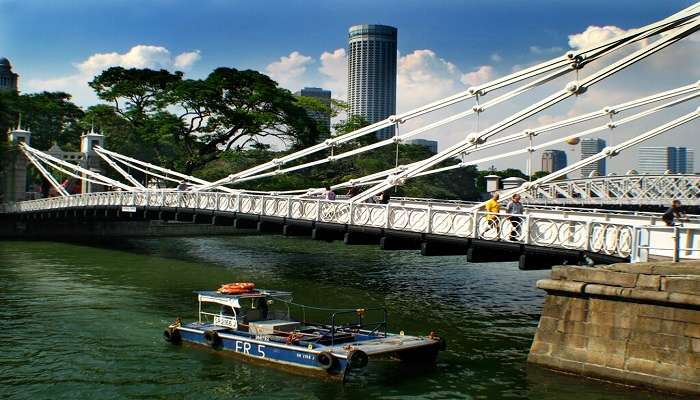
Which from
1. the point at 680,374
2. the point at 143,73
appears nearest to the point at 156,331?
the point at 680,374

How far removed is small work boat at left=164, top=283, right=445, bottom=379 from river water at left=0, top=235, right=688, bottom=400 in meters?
0.39

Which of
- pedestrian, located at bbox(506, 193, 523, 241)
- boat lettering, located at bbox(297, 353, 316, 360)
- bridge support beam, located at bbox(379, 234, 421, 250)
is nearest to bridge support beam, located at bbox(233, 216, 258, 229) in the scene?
bridge support beam, located at bbox(379, 234, 421, 250)

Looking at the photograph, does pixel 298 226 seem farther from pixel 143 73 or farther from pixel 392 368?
pixel 143 73

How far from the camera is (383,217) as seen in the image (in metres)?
→ 28.5

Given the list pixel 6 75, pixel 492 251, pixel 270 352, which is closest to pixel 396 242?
pixel 492 251

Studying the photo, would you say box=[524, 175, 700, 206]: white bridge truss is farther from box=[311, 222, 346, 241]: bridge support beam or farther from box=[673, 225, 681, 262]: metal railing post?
box=[673, 225, 681, 262]: metal railing post

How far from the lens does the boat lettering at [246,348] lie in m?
19.9

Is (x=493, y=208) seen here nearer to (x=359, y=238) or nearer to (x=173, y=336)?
(x=359, y=238)

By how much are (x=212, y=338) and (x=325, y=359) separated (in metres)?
4.31

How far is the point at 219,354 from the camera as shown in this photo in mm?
21016

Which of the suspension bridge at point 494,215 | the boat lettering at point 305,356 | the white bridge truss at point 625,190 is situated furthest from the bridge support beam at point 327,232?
the white bridge truss at point 625,190

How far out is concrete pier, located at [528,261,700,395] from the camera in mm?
16406

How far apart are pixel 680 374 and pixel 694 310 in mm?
1399

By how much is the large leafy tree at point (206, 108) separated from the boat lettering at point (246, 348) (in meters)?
56.9
